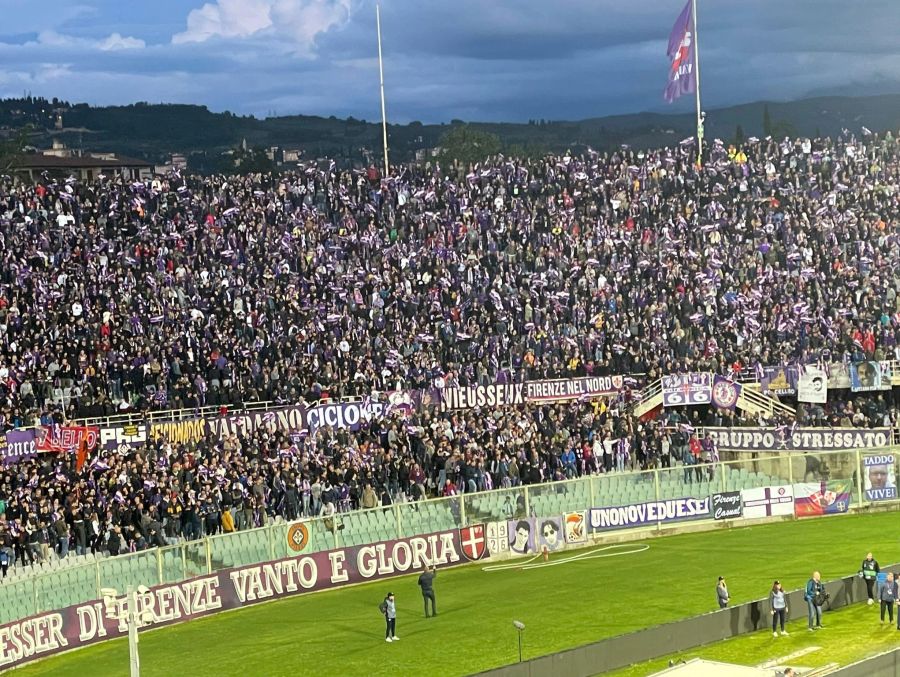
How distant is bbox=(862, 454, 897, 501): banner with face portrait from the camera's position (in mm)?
47156

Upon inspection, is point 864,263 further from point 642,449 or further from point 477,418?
point 477,418

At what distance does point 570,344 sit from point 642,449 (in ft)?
24.2

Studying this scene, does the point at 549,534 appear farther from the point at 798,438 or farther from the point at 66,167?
the point at 66,167

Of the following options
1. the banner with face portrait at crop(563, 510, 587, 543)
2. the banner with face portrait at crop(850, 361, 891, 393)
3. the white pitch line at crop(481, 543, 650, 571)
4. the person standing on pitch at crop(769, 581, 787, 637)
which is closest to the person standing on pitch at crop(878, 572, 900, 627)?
the person standing on pitch at crop(769, 581, 787, 637)

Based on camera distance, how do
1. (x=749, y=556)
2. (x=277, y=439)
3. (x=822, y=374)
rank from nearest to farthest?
(x=749, y=556)
(x=277, y=439)
(x=822, y=374)

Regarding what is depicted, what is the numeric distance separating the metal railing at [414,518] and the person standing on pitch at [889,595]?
1262 centimetres

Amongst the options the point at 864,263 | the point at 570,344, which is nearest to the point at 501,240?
the point at 570,344

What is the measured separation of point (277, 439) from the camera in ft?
145

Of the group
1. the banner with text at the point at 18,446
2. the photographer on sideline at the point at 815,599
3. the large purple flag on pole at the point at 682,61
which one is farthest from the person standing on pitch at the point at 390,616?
the large purple flag on pole at the point at 682,61

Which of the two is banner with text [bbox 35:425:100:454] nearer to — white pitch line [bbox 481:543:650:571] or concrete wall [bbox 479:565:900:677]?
white pitch line [bbox 481:543:650:571]

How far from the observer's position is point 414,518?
4100 cm

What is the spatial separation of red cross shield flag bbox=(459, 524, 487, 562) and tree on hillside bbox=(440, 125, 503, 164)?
117 metres

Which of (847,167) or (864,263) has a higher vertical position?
(847,167)

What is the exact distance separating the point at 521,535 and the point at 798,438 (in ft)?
39.8
